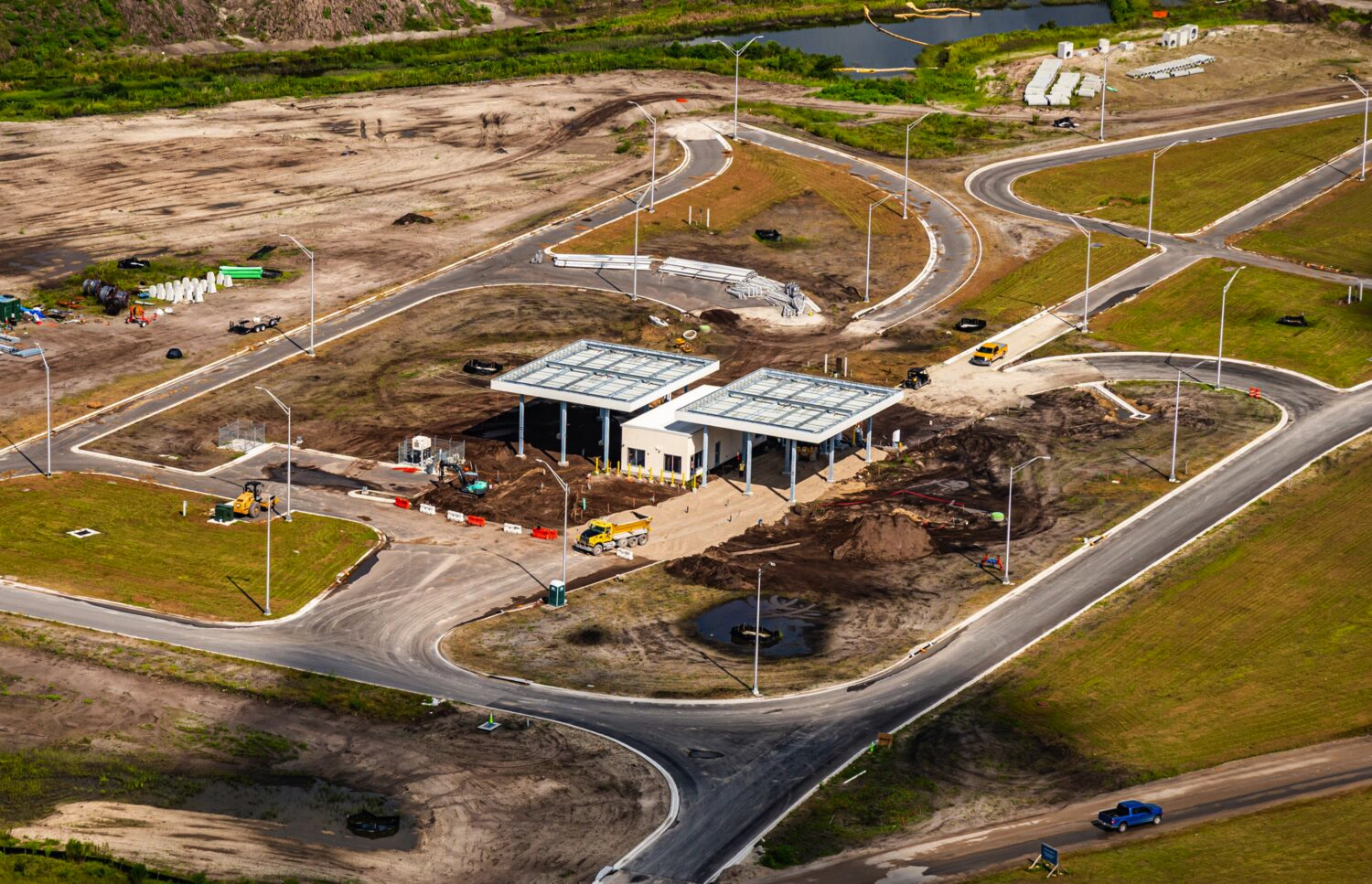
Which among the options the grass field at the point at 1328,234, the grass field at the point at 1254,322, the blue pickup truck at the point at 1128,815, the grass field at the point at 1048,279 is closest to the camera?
the blue pickup truck at the point at 1128,815

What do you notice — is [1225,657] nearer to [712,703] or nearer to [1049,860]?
[1049,860]

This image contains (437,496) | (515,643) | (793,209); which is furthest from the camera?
(793,209)

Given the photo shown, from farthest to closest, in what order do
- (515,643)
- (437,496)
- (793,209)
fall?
(793,209) → (437,496) → (515,643)

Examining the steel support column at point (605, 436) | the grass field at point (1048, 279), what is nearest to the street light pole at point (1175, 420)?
the grass field at point (1048, 279)

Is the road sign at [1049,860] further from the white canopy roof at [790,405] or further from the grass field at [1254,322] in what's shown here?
the grass field at [1254,322]

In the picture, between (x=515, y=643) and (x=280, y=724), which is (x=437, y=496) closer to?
(x=515, y=643)

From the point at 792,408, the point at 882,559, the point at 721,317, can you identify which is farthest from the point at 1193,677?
the point at 721,317

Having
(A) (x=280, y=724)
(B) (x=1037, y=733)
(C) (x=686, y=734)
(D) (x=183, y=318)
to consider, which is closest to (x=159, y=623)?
(A) (x=280, y=724)
